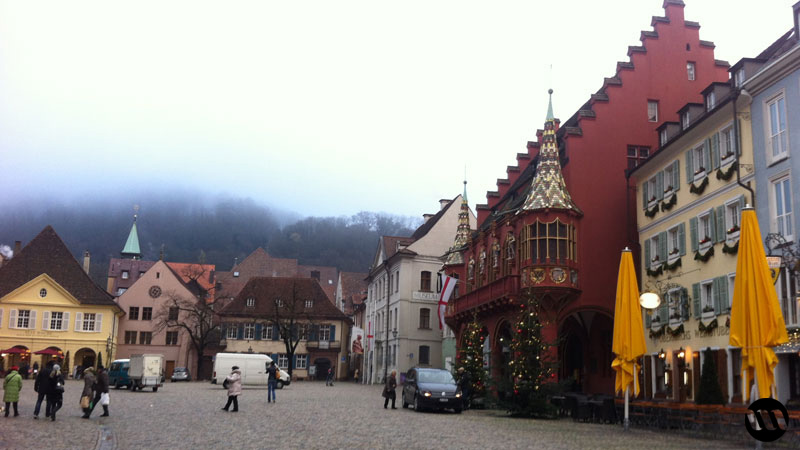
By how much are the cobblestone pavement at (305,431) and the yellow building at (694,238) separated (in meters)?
6.76

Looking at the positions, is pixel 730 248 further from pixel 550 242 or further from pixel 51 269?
pixel 51 269

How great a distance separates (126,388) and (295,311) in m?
30.9

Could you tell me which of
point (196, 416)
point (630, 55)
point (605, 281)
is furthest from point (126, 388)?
point (630, 55)

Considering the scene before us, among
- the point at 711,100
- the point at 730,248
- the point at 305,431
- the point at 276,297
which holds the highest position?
the point at 711,100

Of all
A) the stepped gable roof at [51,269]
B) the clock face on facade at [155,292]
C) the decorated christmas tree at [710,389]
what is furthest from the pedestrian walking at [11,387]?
the clock face on facade at [155,292]

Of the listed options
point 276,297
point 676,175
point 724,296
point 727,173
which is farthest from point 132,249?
point 727,173

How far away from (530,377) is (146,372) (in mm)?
25866

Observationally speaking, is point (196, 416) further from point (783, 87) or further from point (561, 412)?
point (783, 87)

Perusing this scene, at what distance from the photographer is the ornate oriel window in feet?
123

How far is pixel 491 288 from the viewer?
42625mm

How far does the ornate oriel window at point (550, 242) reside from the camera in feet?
123

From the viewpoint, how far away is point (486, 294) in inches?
1714

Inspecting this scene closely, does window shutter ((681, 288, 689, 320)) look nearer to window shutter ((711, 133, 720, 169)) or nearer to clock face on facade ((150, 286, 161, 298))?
window shutter ((711, 133, 720, 169))

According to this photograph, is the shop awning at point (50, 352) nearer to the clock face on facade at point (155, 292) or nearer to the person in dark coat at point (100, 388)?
the clock face on facade at point (155, 292)
